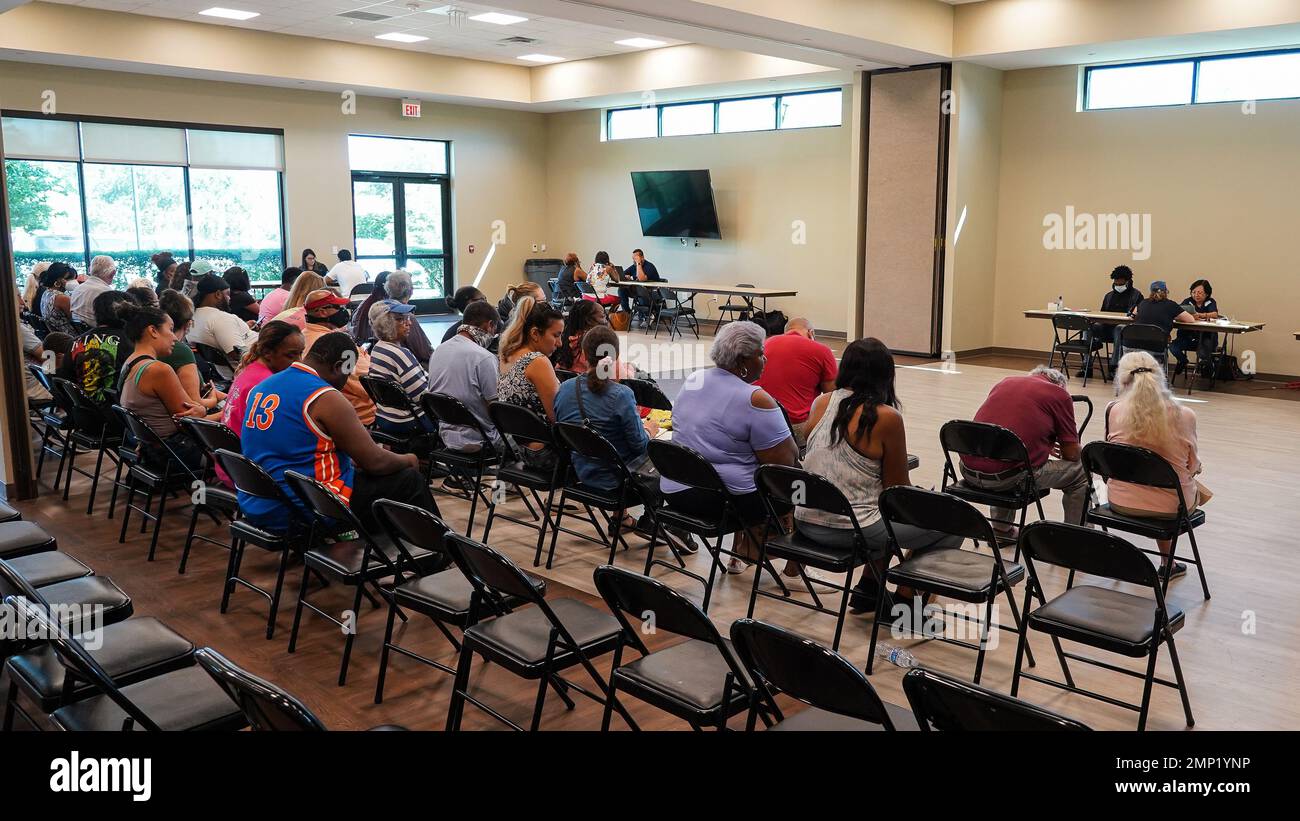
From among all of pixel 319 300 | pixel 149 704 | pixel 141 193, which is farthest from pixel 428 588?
pixel 141 193

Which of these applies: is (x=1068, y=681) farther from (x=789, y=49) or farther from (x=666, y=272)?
(x=666, y=272)

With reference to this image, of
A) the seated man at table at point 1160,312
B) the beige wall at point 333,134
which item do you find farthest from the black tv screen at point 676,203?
the seated man at table at point 1160,312

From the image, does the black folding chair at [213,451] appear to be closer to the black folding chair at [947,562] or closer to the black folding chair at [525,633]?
the black folding chair at [525,633]

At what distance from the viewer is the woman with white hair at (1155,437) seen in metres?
4.28

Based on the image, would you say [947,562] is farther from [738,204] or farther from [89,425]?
[738,204]

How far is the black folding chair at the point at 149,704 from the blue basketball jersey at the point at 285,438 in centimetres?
131

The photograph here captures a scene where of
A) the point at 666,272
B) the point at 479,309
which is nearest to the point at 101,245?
the point at 666,272

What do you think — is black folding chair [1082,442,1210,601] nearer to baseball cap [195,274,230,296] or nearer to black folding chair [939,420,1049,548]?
black folding chair [939,420,1049,548]

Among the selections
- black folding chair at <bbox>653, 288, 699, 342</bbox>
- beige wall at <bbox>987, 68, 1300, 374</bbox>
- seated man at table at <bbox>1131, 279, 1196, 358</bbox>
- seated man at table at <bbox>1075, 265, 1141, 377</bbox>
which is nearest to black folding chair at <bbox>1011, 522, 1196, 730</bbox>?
seated man at table at <bbox>1131, 279, 1196, 358</bbox>

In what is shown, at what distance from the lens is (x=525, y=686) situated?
359 centimetres

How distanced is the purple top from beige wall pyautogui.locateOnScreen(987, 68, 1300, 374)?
28.7 ft

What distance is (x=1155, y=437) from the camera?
14.1 feet

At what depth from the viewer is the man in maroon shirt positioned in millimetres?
4621

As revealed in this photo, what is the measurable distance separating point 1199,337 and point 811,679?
956cm
